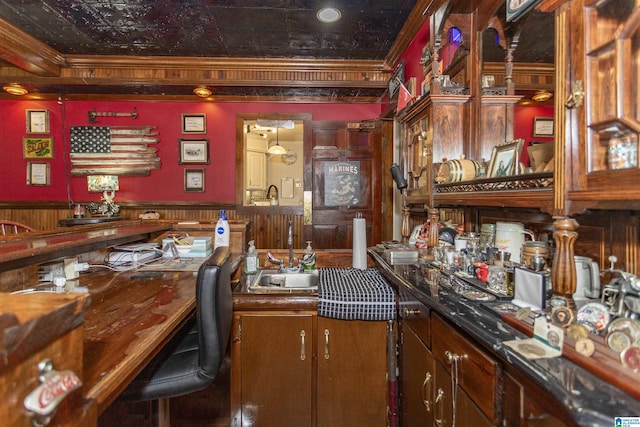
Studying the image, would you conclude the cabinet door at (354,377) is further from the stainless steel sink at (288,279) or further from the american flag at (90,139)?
the american flag at (90,139)

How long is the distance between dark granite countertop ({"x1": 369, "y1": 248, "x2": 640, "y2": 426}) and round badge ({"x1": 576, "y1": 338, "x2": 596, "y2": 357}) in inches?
1.5

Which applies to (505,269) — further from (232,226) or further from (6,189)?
(6,189)

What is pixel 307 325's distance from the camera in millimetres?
1895

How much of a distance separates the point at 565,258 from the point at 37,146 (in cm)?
609

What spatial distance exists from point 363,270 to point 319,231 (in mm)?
2066

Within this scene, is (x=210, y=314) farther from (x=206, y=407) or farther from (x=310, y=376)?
(x=206, y=407)

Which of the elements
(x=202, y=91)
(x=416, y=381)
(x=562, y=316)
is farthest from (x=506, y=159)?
(x=202, y=91)

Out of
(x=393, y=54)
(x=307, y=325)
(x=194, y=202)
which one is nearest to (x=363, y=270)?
(x=307, y=325)

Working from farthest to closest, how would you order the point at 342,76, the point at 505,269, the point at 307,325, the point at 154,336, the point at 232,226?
the point at 342,76 → the point at 232,226 → the point at 307,325 → the point at 505,269 → the point at 154,336

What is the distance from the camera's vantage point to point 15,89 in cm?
411

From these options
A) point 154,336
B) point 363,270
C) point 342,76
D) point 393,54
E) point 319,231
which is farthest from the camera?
point 319,231

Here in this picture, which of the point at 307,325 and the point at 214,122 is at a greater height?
the point at 214,122

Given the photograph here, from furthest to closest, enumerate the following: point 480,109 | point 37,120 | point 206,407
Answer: point 37,120, point 206,407, point 480,109

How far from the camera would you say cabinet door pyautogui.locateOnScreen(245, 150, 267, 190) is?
7.05 m
